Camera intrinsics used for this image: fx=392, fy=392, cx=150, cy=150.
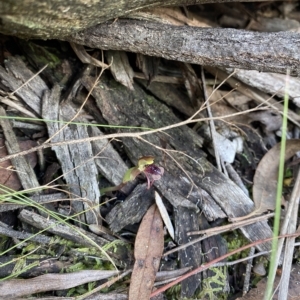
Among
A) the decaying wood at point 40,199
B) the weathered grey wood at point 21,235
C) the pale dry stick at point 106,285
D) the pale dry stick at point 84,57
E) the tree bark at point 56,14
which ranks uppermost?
the tree bark at point 56,14

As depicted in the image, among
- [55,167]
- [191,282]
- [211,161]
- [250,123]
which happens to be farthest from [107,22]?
[191,282]

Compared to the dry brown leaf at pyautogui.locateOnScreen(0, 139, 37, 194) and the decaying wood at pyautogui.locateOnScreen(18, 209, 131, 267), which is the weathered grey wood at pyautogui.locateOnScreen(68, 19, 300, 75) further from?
the decaying wood at pyautogui.locateOnScreen(18, 209, 131, 267)

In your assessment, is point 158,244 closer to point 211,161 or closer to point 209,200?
point 209,200

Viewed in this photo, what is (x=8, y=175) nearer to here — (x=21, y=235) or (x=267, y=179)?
(x=21, y=235)

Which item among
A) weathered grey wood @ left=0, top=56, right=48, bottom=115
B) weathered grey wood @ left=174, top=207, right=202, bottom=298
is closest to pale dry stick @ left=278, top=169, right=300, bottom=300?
weathered grey wood @ left=174, top=207, right=202, bottom=298

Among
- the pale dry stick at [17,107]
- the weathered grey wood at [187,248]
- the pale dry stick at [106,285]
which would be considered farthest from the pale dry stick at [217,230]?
the pale dry stick at [17,107]

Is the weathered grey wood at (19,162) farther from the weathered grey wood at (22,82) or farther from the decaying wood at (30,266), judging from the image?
the decaying wood at (30,266)
